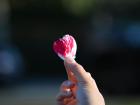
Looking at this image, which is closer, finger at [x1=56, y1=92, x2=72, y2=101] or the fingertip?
the fingertip

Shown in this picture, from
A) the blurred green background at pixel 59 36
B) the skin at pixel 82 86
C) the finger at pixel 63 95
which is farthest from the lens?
the blurred green background at pixel 59 36

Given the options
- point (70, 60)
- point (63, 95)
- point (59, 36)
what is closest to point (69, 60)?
point (70, 60)

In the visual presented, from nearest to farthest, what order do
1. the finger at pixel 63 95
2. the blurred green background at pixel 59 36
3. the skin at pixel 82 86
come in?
the skin at pixel 82 86, the finger at pixel 63 95, the blurred green background at pixel 59 36

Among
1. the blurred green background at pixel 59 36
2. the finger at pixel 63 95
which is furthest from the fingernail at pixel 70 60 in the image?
the blurred green background at pixel 59 36

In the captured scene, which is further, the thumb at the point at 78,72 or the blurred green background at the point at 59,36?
the blurred green background at the point at 59,36

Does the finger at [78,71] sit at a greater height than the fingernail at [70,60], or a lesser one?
lesser

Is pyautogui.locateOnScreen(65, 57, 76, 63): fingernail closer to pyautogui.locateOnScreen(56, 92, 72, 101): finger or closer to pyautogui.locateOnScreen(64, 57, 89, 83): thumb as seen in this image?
pyautogui.locateOnScreen(64, 57, 89, 83): thumb

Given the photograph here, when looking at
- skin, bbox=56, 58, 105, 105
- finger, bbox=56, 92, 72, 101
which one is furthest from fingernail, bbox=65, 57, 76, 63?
finger, bbox=56, 92, 72, 101

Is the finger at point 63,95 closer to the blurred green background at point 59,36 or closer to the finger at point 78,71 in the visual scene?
the finger at point 78,71

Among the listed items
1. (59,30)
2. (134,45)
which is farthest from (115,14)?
(134,45)
